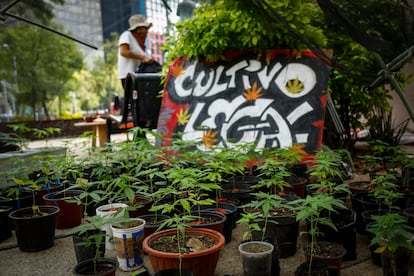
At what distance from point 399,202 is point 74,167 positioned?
114 inches

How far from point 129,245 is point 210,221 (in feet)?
1.90

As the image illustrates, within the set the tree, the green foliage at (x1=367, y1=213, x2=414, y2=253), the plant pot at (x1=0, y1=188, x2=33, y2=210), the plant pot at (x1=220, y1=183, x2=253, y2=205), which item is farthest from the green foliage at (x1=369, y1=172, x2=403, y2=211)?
the tree

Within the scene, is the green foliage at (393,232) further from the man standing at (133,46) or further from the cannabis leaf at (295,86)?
the man standing at (133,46)

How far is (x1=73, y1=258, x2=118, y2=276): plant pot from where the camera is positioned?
1.90 m

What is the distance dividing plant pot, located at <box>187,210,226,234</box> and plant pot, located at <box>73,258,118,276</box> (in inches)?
21.6

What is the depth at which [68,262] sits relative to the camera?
2.44 meters

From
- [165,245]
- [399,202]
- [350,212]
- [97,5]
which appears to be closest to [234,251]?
[165,245]

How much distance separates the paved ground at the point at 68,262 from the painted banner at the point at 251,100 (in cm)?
199

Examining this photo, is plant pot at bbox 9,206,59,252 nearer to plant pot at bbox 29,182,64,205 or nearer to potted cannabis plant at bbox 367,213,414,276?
plant pot at bbox 29,182,64,205

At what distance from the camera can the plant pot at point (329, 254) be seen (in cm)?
195

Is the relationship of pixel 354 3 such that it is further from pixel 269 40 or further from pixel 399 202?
pixel 269 40

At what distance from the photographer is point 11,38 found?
644 inches

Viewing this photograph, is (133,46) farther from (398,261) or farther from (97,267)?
(398,261)

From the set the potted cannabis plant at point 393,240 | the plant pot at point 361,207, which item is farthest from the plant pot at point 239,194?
the potted cannabis plant at point 393,240
